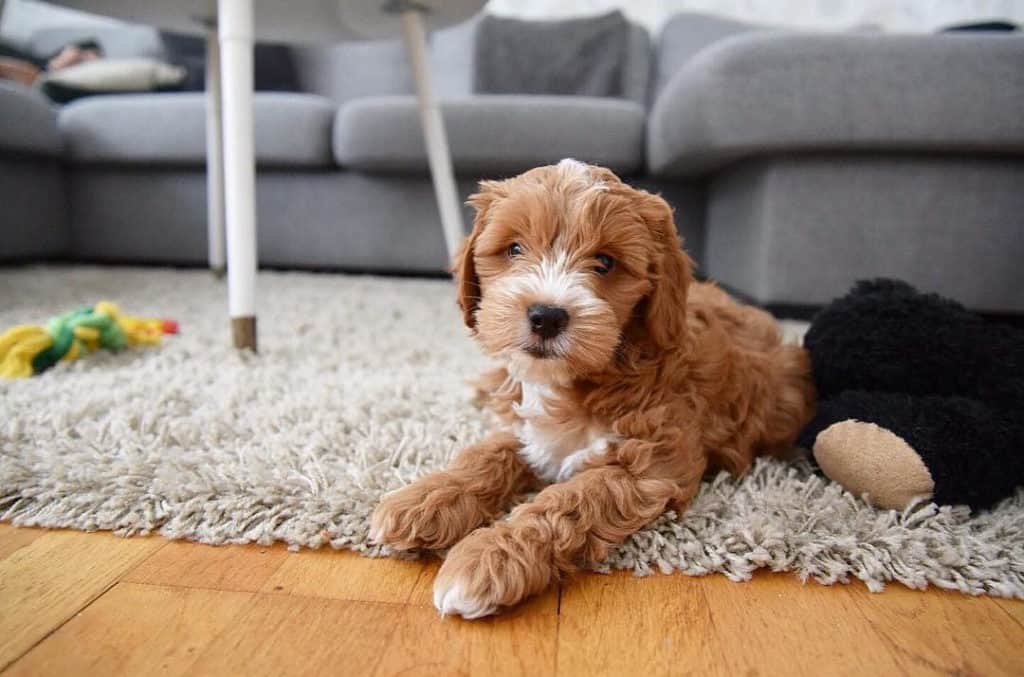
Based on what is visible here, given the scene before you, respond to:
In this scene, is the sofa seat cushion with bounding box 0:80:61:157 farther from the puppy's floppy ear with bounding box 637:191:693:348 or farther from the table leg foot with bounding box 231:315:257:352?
the puppy's floppy ear with bounding box 637:191:693:348

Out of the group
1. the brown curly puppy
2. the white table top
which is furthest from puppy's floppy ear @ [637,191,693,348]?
the white table top

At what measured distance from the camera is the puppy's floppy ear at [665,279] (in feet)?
3.67

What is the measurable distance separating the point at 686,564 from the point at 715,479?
0.92 ft

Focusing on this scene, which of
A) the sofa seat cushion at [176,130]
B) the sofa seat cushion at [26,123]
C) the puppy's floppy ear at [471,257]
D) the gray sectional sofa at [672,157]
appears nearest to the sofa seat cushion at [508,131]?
the gray sectional sofa at [672,157]

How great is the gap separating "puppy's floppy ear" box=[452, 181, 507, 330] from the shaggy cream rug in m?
0.27

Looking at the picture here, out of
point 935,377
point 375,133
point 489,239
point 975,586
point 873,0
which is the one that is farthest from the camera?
point 873,0

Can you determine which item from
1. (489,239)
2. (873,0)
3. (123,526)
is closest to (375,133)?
(489,239)

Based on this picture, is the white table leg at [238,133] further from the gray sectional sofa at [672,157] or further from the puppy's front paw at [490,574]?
the gray sectional sofa at [672,157]

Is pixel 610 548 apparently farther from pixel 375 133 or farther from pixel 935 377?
pixel 375 133

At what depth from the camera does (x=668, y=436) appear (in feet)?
3.57

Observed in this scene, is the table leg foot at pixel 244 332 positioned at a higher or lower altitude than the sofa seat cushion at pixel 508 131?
lower

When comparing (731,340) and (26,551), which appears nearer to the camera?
(26,551)

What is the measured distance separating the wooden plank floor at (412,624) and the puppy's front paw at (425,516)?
0.04 metres

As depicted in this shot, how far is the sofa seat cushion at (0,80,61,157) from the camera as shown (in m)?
3.35
